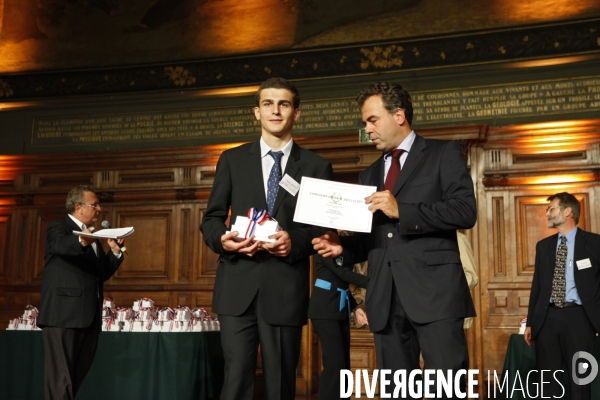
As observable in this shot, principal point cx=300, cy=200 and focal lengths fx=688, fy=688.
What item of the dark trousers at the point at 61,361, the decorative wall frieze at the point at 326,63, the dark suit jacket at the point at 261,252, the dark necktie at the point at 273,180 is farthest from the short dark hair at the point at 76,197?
the decorative wall frieze at the point at 326,63

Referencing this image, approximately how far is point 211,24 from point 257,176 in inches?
254

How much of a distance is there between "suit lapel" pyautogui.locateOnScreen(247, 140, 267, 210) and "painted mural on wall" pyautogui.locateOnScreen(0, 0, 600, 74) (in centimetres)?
561

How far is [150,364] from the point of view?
18.2 feet

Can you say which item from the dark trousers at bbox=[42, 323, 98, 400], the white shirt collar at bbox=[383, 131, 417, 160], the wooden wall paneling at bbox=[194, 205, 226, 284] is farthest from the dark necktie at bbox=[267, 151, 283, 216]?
the wooden wall paneling at bbox=[194, 205, 226, 284]

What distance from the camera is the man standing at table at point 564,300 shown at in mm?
5172

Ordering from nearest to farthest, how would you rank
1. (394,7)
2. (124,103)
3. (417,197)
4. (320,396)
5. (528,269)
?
(417,197), (320,396), (528,269), (394,7), (124,103)

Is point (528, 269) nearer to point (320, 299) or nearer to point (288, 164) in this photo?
point (320, 299)

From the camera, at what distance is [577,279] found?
5312mm

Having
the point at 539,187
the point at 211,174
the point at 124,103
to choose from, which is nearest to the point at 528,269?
the point at 539,187

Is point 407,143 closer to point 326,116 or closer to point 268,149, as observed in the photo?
point 268,149

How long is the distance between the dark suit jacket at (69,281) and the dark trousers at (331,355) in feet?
5.54

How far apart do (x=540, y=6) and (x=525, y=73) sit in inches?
31.7

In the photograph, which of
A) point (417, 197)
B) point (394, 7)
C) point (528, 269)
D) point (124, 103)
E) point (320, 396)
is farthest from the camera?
point (124, 103)

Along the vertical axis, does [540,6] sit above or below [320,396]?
above
